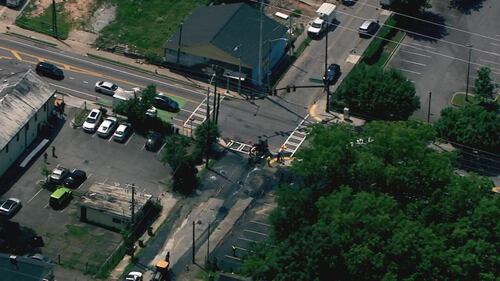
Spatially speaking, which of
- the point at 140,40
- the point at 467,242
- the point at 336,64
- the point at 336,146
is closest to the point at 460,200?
the point at 467,242

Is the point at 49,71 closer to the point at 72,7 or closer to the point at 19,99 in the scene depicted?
the point at 19,99

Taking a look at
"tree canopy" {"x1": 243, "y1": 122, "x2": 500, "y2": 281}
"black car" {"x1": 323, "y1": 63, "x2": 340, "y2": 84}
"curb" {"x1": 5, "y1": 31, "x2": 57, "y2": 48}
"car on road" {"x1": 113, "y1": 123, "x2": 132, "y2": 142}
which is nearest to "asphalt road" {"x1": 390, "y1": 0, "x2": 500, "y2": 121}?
"black car" {"x1": 323, "y1": 63, "x2": 340, "y2": 84}

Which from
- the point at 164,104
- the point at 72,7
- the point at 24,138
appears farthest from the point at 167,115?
the point at 72,7

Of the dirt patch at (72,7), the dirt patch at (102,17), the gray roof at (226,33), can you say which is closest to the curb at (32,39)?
the dirt patch at (72,7)

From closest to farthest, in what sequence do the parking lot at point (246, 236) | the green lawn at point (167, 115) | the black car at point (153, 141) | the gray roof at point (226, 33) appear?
the parking lot at point (246, 236), the black car at point (153, 141), the green lawn at point (167, 115), the gray roof at point (226, 33)

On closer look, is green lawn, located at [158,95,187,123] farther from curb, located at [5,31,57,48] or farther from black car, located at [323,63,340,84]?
curb, located at [5,31,57,48]

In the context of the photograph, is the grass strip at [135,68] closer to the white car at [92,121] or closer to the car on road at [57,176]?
the white car at [92,121]
